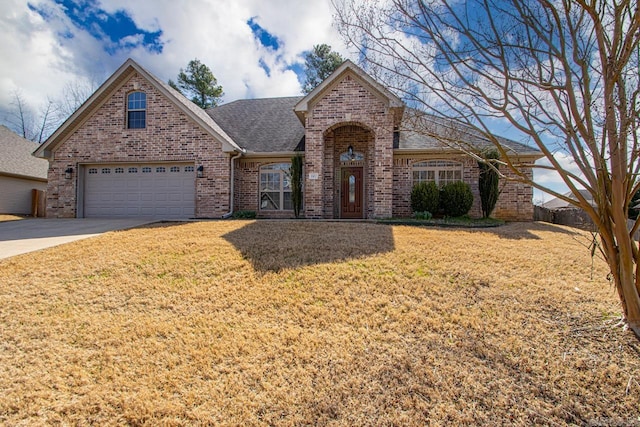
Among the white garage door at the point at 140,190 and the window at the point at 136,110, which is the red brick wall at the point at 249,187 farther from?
the window at the point at 136,110

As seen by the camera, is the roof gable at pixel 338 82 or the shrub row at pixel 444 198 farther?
the shrub row at pixel 444 198

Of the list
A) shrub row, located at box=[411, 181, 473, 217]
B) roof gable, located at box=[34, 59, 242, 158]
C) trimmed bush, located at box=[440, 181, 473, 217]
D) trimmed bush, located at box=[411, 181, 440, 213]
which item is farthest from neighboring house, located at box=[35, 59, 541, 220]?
trimmed bush, located at box=[440, 181, 473, 217]

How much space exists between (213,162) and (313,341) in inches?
401

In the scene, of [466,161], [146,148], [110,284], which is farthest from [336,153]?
[110,284]

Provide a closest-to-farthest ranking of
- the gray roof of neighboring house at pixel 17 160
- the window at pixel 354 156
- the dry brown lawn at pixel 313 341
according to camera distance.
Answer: the dry brown lawn at pixel 313 341 → the window at pixel 354 156 → the gray roof of neighboring house at pixel 17 160

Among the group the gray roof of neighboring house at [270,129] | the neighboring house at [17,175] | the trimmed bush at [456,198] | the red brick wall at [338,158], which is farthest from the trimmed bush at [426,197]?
the neighboring house at [17,175]

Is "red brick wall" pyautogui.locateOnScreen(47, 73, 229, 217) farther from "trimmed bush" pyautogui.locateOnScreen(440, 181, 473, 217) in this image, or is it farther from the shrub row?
"trimmed bush" pyautogui.locateOnScreen(440, 181, 473, 217)

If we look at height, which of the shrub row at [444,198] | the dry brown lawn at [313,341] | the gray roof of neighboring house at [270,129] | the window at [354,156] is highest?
the gray roof of neighboring house at [270,129]

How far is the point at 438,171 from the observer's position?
489 inches

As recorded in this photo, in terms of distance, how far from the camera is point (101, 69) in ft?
76.5

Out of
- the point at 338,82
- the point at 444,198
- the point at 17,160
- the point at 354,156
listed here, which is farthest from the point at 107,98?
the point at 444,198

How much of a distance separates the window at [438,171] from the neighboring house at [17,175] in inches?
770

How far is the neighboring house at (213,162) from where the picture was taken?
11734 mm

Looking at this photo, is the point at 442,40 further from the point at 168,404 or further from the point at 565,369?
the point at 168,404
